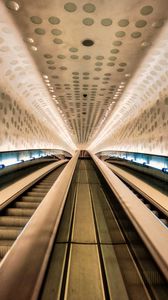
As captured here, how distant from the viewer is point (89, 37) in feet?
17.9

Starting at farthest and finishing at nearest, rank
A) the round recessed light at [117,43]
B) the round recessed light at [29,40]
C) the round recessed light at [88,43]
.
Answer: the round recessed light at [117,43] → the round recessed light at [88,43] → the round recessed light at [29,40]

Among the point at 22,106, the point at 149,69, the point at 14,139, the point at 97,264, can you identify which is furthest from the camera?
the point at 22,106

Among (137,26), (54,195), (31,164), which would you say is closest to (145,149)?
(31,164)

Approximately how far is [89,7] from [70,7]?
1.31ft

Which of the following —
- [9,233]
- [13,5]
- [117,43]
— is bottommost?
[9,233]

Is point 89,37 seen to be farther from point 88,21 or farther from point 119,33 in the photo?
point 119,33

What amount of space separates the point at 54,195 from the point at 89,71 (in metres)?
6.09

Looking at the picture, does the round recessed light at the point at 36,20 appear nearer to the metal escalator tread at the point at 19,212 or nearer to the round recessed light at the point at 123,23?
the round recessed light at the point at 123,23

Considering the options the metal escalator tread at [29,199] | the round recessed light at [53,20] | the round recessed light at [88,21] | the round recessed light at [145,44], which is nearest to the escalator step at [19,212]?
the metal escalator tread at [29,199]

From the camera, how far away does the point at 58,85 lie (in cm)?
955

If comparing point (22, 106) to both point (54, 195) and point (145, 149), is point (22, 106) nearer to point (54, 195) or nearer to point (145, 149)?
point (145, 149)

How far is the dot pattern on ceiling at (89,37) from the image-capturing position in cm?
434

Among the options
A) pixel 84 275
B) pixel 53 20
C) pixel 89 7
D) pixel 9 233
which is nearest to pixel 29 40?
pixel 53 20

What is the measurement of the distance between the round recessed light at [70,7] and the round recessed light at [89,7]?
21 cm
